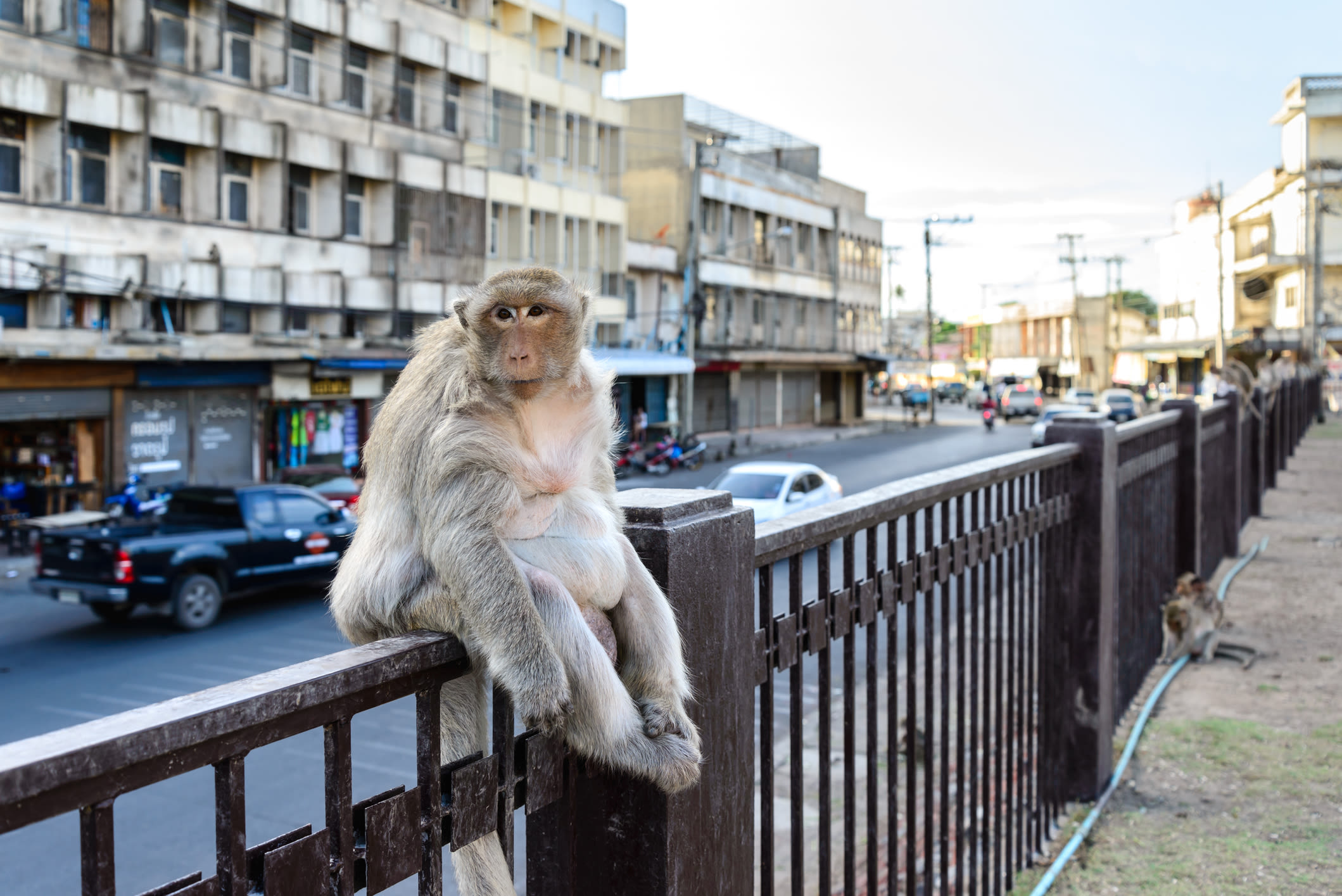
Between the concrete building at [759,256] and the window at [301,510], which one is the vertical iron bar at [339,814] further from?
the concrete building at [759,256]

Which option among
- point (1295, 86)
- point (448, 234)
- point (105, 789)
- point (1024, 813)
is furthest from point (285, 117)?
point (1295, 86)

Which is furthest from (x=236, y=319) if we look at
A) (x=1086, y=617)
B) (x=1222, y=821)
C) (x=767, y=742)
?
(x=767, y=742)

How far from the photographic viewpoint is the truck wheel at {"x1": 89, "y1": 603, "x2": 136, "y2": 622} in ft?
40.4

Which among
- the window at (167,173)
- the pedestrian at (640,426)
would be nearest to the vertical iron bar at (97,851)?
the window at (167,173)

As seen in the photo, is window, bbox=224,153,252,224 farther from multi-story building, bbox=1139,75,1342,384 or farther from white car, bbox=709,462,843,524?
multi-story building, bbox=1139,75,1342,384

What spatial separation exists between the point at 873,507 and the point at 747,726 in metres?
0.76

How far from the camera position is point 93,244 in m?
20.0

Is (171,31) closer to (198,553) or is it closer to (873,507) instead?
(198,553)

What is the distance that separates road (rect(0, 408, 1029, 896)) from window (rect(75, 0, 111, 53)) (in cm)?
928

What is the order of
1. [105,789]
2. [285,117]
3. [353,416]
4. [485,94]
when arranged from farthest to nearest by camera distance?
1. [485,94]
2. [353,416]
3. [285,117]
4. [105,789]

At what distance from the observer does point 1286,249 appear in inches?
2041

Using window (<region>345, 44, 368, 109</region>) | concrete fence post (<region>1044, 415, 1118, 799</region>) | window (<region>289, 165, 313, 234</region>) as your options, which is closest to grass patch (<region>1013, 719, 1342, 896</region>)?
concrete fence post (<region>1044, 415, 1118, 799</region>)

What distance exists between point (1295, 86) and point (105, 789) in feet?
198

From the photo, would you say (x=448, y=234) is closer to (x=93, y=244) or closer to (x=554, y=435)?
(x=93, y=244)
